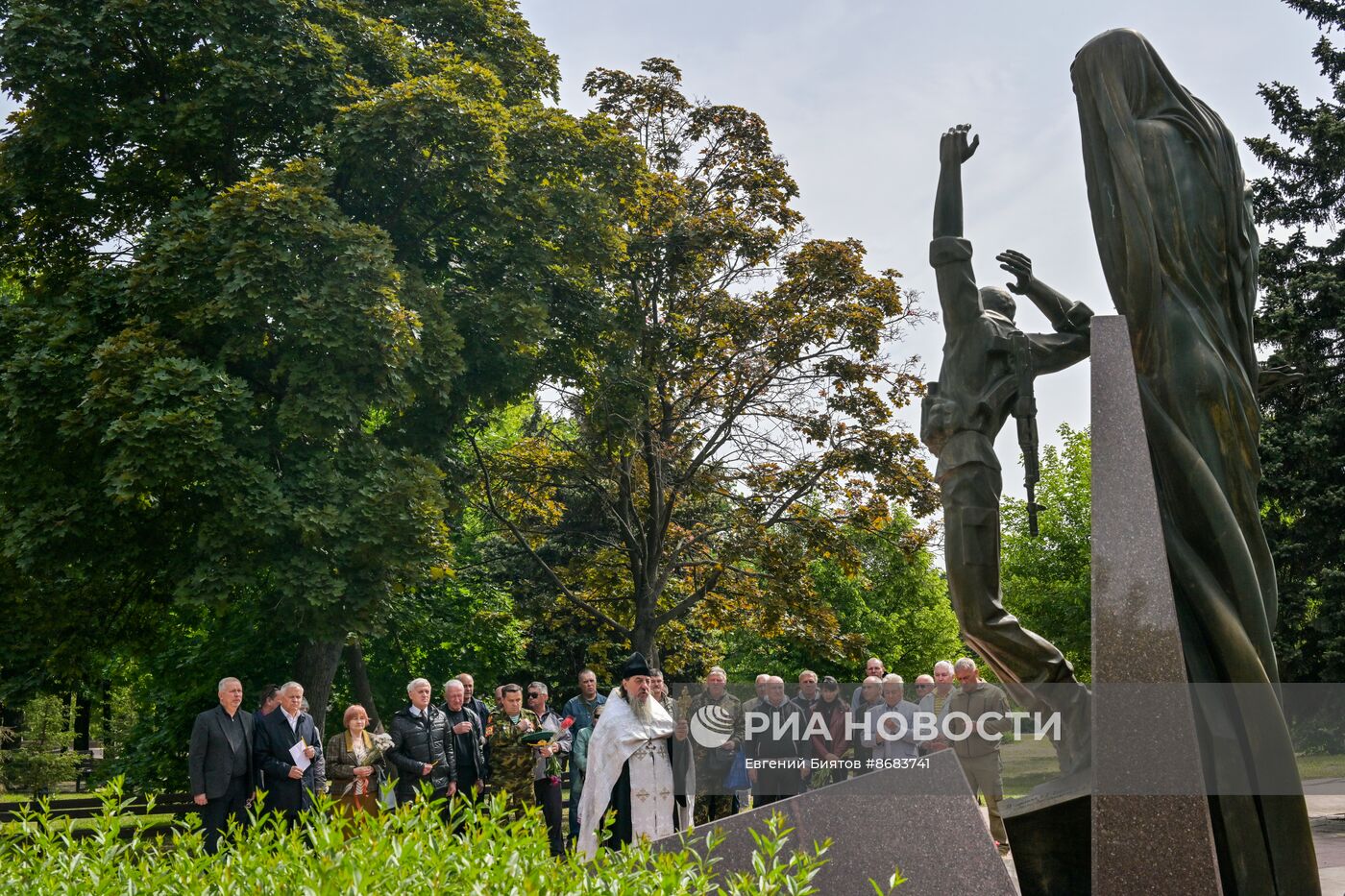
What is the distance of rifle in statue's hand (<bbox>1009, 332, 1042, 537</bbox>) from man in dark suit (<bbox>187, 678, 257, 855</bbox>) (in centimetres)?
679

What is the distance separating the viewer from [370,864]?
3475 millimetres

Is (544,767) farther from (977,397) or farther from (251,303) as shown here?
(251,303)

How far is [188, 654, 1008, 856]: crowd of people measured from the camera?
10.4m

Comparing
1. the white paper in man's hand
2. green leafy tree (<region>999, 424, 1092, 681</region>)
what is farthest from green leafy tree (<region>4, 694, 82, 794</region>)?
green leafy tree (<region>999, 424, 1092, 681</region>)

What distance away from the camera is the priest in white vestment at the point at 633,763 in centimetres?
999

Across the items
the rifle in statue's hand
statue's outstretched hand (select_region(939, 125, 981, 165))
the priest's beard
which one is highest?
statue's outstretched hand (select_region(939, 125, 981, 165))

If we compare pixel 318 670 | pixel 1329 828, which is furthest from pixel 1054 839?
pixel 318 670

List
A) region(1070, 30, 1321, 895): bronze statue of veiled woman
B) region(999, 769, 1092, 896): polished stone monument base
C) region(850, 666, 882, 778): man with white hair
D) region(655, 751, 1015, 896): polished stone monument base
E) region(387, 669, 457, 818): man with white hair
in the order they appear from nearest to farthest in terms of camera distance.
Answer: region(1070, 30, 1321, 895): bronze statue of veiled woman
region(999, 769, 1092, 896): polished stone monument base
region(655, 751, 1015, 896): polished stone monument base
region(387, 669, 457, 818): man with white hair
region(850, 666, 882, 778): man with white hair

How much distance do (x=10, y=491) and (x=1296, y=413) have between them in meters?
20.2

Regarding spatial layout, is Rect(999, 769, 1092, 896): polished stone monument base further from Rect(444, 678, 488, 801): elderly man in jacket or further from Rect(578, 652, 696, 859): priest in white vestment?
Rect(444, 678, 488, 801): elderly man in jacket

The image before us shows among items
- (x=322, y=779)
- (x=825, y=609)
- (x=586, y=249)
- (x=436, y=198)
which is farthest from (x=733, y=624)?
(x=322, y=779)

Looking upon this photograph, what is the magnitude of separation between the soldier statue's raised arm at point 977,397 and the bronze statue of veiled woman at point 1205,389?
1.12 meters

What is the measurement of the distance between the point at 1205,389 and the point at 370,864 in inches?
169

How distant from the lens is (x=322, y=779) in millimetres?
11164
